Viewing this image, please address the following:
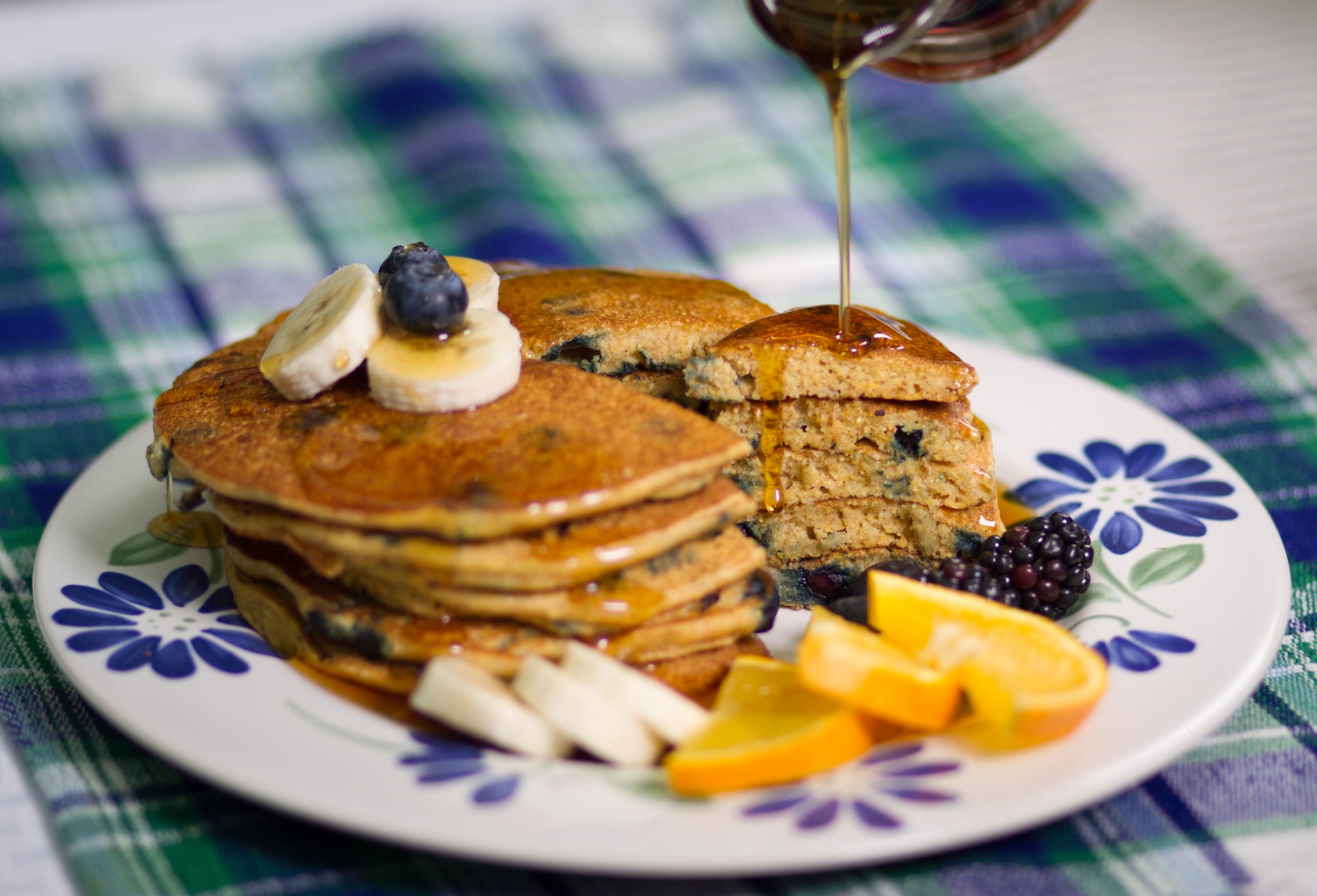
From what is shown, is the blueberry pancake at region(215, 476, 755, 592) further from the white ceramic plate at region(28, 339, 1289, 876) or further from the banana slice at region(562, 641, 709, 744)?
the white ceramic plate at region(28, 339, 1289, 876)

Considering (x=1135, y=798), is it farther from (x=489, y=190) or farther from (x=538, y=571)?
(x=489, y=190)

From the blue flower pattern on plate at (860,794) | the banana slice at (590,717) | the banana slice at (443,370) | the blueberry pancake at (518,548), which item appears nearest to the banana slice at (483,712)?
the banana slice at (590,717)

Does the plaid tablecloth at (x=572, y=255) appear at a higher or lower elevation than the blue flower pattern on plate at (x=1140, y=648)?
lower

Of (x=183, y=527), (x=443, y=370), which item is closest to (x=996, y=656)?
(x=443, y=370)

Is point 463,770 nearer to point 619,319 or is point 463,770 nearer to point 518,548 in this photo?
point 518,548

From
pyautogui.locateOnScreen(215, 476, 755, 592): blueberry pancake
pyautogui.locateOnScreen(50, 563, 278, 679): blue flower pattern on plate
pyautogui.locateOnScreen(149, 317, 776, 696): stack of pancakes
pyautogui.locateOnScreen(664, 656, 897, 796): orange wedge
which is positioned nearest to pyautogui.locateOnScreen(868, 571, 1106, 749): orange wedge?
pyautogui.locateOnScreen(664, 656, 897, 796): orange wedge

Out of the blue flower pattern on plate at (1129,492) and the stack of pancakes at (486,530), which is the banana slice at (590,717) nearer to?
the stack of pancakes at (486,530)
